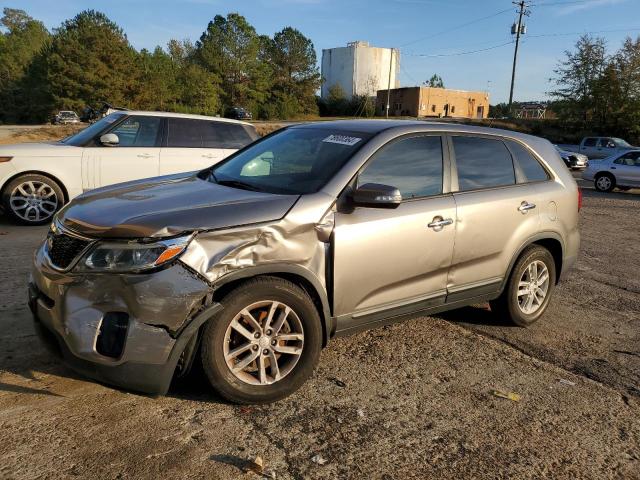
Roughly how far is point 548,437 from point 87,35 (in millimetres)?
69232

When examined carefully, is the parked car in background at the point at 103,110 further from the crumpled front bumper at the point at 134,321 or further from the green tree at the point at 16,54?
the green tree at the point at 16,54

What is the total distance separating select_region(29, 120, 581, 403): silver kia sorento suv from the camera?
113 inches

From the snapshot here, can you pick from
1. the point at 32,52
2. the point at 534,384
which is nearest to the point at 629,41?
the point at 534,384

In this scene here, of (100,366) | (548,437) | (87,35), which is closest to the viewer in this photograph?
(100,366)

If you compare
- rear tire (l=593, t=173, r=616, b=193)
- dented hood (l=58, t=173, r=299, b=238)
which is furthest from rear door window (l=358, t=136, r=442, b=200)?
rear tire (l=593, t=173, r=616, b=193)

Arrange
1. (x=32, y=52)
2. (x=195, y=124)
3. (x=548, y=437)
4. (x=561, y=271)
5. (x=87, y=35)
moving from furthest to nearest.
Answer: (x=32, y=52) < (x=87, y=35) < (x=195, y=124) < (x=561, y=271) < (x=548, y=437)

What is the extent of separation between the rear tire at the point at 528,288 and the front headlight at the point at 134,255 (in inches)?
116

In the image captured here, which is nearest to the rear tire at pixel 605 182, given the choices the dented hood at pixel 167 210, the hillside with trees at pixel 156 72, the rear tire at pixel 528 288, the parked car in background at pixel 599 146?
the parked car in background at pixel 599 146

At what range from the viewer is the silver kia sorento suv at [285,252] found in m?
2.88

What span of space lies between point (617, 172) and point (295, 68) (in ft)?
253

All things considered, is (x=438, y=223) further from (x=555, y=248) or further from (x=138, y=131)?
(x=138, y=131)

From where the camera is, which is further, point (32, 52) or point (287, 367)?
point (32, 52)

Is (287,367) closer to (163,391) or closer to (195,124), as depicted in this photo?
(163,391)

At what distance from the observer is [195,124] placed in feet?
29.7
